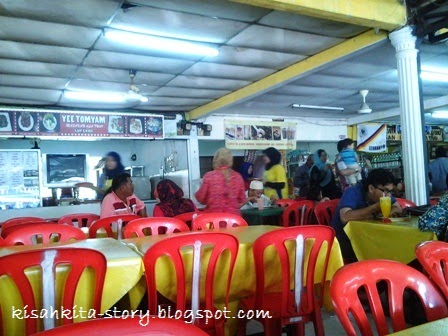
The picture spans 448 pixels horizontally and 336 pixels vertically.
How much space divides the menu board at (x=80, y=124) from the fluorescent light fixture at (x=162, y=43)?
2.96m

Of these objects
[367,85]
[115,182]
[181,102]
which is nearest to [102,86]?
[181,102]

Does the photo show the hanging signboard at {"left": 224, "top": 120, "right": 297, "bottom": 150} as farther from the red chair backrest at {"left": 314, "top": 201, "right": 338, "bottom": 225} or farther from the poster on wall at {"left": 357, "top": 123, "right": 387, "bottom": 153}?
the red chair backrest at {"left": 314, "top": 201, "right": 338, "bottom": 225}

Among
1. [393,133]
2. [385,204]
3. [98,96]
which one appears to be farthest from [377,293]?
[393,133]

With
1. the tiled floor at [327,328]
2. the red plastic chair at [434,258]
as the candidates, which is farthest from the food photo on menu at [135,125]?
the red plastic chair at [434,258]

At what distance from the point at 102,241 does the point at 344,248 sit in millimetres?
2139

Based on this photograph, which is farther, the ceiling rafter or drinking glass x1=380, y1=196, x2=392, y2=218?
the ceiling rafter

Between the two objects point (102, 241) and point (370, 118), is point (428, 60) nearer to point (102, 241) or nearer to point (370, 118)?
point (370, 118)

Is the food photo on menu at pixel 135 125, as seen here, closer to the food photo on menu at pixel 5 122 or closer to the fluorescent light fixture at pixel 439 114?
the food photo on menu at pixel 5 122

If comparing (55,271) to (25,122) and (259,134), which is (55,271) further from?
(259,134)

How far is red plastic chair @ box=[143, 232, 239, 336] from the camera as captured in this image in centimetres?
189

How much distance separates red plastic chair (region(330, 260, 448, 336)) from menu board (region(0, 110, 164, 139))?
6.40 meters

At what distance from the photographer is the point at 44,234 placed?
2.94m

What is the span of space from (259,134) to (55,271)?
305 inches

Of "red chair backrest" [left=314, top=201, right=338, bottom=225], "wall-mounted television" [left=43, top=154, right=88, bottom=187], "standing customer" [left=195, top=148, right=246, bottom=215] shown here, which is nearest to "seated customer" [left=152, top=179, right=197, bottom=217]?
"standing customer" [left=195, top=148, right=246, bottom=215]
